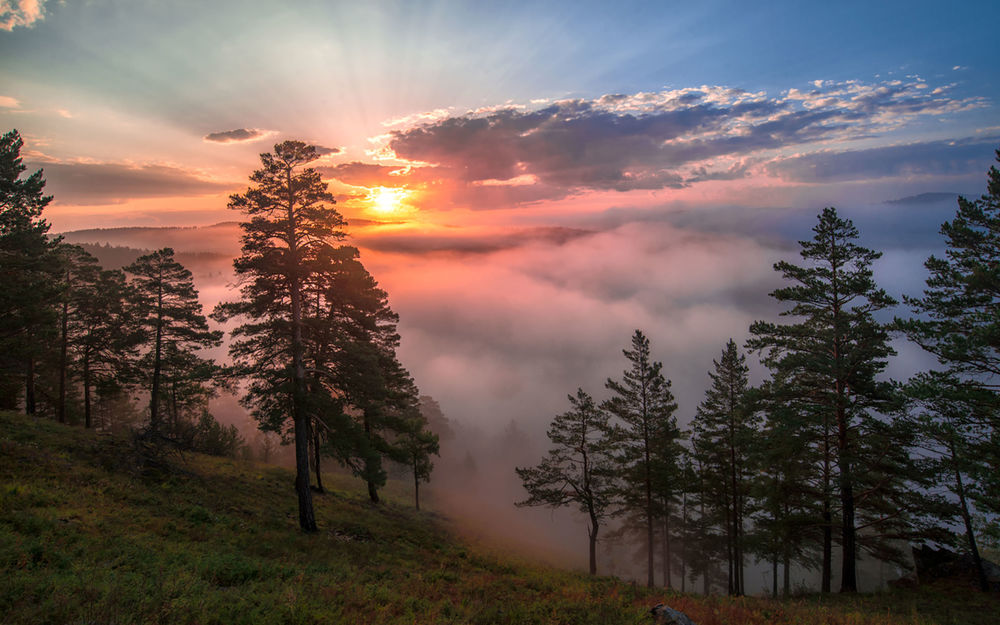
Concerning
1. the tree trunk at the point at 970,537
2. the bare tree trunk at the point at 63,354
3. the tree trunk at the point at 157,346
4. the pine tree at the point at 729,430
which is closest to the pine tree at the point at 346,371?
the tree trunk at the point at 157,346

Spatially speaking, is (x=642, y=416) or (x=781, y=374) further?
(x=642, y=416)

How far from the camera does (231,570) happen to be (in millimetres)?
10172

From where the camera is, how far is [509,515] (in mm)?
82312

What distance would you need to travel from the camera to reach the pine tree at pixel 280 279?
1599cm

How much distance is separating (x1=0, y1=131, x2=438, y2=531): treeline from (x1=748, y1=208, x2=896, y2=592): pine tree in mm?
18497

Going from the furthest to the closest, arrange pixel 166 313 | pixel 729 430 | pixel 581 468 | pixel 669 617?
pixel 581 468 < pixel 166 313 < pixel 729 430 < pixel 669 617

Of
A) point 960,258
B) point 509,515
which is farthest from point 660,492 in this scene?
point 509,515

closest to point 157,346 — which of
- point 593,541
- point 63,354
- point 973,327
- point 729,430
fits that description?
point 63,354

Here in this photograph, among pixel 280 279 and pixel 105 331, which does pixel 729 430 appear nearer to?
pixel 280 279

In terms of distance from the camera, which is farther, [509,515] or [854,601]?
[509,515]

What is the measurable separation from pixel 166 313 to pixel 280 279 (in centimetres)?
1758

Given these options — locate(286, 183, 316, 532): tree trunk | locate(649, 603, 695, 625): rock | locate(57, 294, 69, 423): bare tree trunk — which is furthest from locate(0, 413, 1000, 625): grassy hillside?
locate(57, 294, 69, 423): bare tree trunk

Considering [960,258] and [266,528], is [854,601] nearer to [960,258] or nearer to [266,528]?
[960,258]

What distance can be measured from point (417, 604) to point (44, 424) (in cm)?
2438
